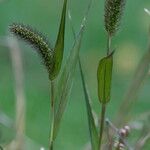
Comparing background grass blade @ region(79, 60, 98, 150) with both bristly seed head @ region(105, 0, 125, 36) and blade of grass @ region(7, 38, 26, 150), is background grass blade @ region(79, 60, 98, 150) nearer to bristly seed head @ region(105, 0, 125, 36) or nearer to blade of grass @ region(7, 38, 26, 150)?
bristly seed head @ region(105, 0, 125, 36)

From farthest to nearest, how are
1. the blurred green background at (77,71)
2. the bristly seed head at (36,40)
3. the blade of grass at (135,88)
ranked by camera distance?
1. the blurred green background at (77,71)
2. the blade of grass at (135,88)
3. the bristly seed head at (36,40)

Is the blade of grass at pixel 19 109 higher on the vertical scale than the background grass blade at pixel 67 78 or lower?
lower

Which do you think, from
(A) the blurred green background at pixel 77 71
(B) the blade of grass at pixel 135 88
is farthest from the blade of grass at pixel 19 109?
(A) the blurred green background at pixel 77 71

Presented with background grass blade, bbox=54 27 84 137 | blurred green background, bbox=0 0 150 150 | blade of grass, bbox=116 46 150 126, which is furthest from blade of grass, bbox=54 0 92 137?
blurred green background, bbox=0 0 150 150

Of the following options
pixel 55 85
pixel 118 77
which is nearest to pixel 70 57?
pixel 55 85

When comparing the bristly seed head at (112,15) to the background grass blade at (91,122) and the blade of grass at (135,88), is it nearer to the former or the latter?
the background grass blade at (91,122)

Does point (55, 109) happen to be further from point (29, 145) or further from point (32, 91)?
point (32, 91)

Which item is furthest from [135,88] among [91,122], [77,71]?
[77,71]
